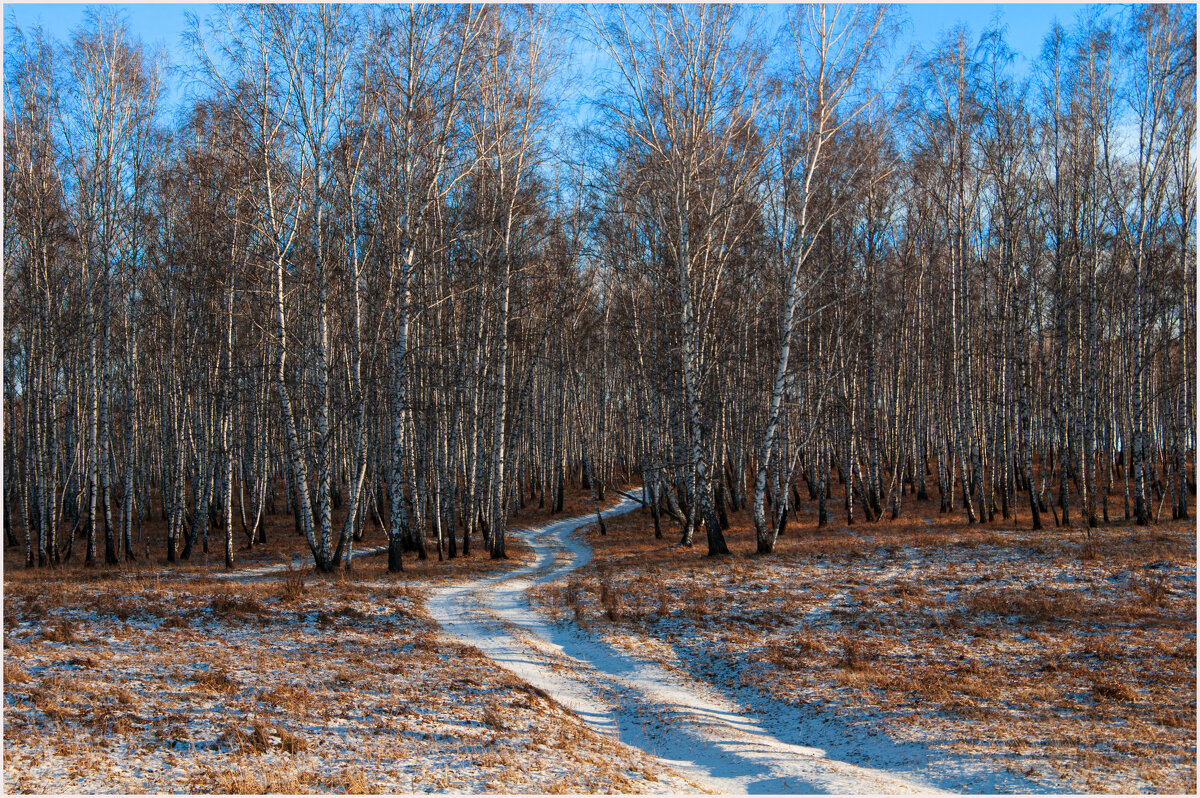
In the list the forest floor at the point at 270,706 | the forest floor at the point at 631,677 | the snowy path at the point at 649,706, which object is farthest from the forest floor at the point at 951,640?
the forest floor at the point at 270,706

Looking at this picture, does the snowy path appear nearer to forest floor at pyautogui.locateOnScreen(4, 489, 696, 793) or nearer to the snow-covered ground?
the snow-covered ground

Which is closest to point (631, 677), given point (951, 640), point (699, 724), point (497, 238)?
point (699, 724)

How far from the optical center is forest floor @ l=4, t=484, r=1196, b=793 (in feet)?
18.2

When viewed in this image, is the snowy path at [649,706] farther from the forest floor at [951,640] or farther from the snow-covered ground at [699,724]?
the forest floor at [951,640]

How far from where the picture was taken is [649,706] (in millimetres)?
7594

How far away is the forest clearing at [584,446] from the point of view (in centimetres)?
636

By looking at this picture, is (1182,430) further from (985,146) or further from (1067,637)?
(1067,637)

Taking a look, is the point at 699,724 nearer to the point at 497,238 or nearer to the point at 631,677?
the point at 631,677

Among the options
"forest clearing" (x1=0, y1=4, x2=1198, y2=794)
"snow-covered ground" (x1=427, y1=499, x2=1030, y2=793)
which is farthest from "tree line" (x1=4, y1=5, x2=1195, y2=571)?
"snow-covered ground" (x1=427, y1=499, x2=1030, y2=793)

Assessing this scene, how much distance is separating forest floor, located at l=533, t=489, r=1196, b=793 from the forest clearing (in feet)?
0.23

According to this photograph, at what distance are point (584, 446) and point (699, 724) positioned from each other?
2248cm

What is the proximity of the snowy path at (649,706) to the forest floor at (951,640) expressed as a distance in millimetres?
370

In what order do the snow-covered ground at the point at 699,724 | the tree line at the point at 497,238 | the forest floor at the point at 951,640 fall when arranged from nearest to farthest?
the snow-covered ground at the point at 699,724 < the forest floor at the point at 951,640 < the tree line at the point at 497,238

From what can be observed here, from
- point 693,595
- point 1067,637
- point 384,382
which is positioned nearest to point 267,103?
point 384,382
